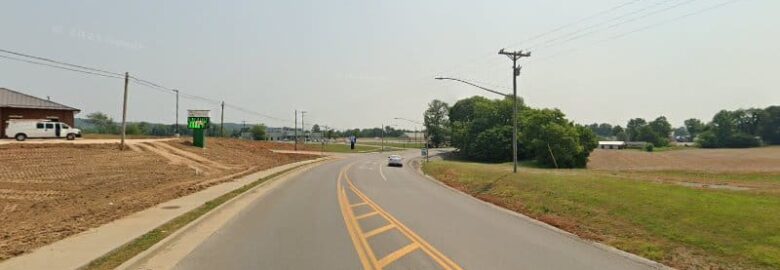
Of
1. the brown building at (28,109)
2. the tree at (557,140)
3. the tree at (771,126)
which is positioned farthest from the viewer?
the tree at (771,126)

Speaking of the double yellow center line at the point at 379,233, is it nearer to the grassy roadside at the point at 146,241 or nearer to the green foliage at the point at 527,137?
the grassy roadside at the point at 146,241

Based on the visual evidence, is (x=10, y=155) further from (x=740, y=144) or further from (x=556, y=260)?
(x=740, y=144)

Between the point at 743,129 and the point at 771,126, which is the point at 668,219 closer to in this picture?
the point at 771,126

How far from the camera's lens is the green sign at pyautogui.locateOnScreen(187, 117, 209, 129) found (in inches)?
2389

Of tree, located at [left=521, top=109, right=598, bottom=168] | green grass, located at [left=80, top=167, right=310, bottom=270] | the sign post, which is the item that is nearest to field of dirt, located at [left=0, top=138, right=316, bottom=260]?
green grass, located at [left=80, top=167, right=310, bottom=270]

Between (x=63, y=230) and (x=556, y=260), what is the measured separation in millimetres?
11636

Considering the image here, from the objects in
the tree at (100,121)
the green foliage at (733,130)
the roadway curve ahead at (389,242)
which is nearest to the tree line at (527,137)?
the green foliage at (733,130)

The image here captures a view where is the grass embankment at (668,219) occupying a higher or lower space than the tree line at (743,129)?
lower

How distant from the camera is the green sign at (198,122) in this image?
2389 inches

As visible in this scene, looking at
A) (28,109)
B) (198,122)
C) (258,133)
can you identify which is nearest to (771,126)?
(258,133)

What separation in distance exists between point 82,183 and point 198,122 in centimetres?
3053

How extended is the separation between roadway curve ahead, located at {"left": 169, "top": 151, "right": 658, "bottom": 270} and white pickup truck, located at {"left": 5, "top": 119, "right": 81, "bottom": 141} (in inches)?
1513

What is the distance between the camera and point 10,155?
35.3 metres

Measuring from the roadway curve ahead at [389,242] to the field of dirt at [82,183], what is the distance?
4018 millimetres
